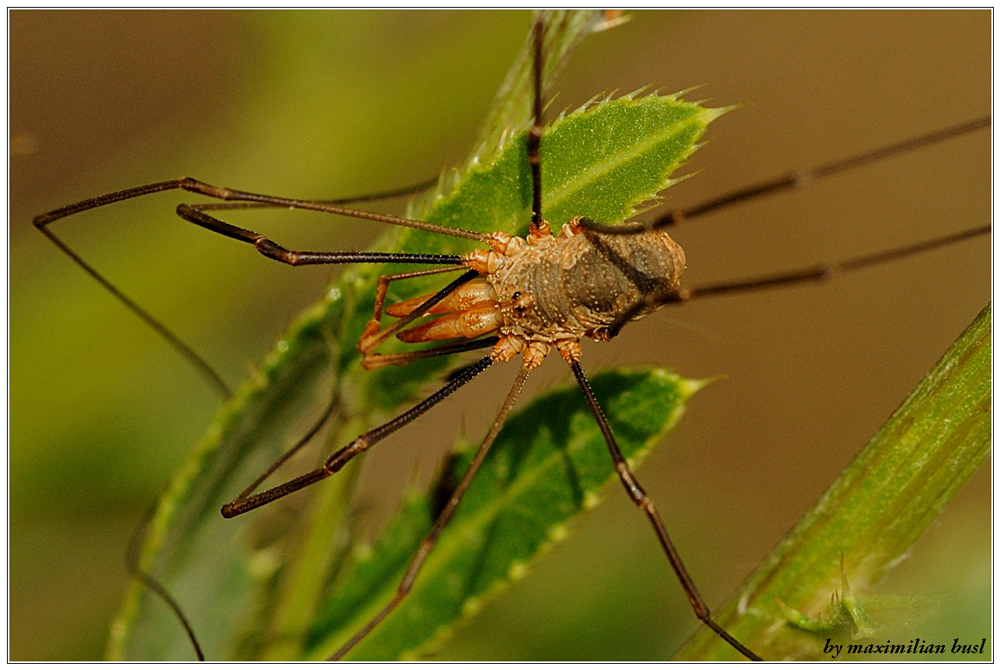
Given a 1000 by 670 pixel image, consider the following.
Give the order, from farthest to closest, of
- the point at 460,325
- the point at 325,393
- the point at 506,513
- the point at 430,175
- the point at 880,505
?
the point at 430,175 → the point at 460,325 → the point at 325,393 → the point at 506,513 → the point at 880,505

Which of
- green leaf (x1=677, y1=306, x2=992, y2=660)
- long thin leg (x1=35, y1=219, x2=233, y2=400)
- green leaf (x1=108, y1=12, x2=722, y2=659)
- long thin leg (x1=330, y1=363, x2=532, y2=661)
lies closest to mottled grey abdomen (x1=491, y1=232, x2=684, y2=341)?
green leaf (x1=108, y1=12, x2=722, y2=659)

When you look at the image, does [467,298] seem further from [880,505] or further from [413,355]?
[880,505]

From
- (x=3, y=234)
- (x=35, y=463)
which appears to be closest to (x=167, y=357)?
(x=35, y=463)

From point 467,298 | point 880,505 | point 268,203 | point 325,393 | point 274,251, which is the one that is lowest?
point 880,505

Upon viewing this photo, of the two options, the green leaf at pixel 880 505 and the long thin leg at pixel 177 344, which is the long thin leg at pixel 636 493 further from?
the long thin leg at pixel 177 344

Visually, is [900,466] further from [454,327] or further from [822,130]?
[822,130]

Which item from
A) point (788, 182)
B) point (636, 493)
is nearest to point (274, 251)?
point (636, 493)

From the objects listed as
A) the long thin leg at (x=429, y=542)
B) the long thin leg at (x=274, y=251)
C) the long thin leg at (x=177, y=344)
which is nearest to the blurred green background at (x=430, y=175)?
the long thin leg at (x=177, y=344)
